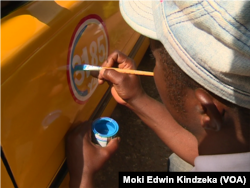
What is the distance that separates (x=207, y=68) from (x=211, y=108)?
142 mm

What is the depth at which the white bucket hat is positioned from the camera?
→ 77 centimetres

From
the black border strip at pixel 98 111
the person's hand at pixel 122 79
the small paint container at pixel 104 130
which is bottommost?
the black border strip at pixel 98 111

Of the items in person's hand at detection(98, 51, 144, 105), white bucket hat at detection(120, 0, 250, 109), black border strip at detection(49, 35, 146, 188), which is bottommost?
black border strip at detection(49, 35, 146, 188)

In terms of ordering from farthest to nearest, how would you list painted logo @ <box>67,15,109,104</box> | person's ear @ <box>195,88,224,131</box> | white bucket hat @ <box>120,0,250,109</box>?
painted logo @ <box>67,15,109,104</box>, person's ear @ <box>195,88,224,131</box>, white bucket hat @ <box>120,0,250,109</box>

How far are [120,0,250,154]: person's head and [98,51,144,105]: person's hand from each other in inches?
15.6

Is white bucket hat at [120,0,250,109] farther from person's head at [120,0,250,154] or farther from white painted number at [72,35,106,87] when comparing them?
white painted number at [72,35,106,87]

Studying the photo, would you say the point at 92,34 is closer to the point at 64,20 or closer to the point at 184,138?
the point at 64,20

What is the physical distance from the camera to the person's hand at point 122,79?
1.53 metres

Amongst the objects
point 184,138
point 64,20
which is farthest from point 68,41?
point 184,138

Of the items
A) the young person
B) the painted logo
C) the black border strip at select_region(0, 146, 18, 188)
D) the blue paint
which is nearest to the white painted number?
the painted logo

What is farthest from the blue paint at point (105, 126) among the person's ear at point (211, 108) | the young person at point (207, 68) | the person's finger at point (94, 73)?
the person's ear at point (211, 108)

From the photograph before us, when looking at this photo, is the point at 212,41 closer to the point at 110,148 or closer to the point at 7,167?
the point at 7,167

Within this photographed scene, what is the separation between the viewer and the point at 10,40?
105cm

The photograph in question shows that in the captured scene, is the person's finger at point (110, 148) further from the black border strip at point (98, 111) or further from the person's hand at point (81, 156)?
the black border strip at point (98, 111)
